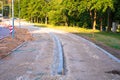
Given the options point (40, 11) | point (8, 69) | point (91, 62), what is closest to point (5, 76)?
point (8, 69)

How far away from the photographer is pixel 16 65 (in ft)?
48.5

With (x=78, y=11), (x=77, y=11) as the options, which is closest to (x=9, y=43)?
(x=78, y=11)

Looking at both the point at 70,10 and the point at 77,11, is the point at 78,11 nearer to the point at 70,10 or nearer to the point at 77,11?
the point at 70,10

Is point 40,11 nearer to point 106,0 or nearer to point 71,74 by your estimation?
point 106,0

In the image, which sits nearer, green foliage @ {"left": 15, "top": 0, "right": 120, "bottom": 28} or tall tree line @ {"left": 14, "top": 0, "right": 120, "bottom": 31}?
green foliage @ {"left": 15, "top": 0, "right": 120, "bottom": 28}

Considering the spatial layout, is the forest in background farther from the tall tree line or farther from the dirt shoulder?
the dirt shoulder

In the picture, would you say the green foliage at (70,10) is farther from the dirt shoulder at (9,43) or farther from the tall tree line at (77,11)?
the dirt shoulder at (9,43)

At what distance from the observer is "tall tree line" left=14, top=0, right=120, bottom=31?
166 ft

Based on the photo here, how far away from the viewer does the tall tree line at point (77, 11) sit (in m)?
50.5

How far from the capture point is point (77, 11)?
2366 inches

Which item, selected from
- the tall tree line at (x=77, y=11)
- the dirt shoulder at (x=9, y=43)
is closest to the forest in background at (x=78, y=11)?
the tall tree line at (x=77, y=11)

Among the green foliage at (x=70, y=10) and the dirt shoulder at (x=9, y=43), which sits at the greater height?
the green foliage at (x=70, y=10)

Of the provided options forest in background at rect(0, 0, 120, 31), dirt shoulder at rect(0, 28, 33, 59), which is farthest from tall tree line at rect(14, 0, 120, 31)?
dirt shoulder at rect(0, 28, 33, 59)

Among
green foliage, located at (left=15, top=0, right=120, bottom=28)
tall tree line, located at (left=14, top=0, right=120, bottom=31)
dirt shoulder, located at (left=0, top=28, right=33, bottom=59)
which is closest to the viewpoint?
dirt shoulder, located at (left=0, top=28, right=33, bottom=59)
